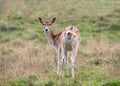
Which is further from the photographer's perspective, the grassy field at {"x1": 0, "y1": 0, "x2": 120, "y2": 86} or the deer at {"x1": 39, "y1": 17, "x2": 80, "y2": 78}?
the deer at {"x1": 39, "y1": 17, "x2": 80, "y2": 78}

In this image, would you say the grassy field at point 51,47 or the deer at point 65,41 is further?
the deer at point 65,41

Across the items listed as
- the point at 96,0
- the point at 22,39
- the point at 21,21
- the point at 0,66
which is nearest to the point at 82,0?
the point at 96,0

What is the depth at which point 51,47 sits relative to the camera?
787 inches

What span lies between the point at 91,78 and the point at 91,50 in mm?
6523

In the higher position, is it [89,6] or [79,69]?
[89,6]

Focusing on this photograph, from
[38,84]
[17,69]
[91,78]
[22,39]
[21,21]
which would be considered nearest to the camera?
[38,84]

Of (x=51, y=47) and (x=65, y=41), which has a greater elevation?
(x=65, y=41)

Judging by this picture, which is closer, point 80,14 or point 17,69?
point 17,69

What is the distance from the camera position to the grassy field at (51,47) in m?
12.0

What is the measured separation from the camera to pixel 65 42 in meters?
12.4

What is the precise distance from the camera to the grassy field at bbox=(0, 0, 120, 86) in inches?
473

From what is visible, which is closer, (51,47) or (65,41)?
(65,41)

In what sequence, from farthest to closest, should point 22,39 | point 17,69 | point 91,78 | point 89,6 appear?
point 89,6, point 22,39, point 17,69, point 91,78

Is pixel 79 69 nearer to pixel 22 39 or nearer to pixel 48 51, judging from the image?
pixel 48 51
